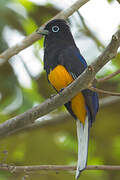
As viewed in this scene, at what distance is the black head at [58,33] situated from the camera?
17.4 ft

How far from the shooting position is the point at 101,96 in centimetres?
648

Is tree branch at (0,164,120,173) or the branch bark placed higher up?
the branch bark

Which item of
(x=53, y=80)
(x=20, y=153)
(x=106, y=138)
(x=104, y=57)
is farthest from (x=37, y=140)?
(x=104, y=57)

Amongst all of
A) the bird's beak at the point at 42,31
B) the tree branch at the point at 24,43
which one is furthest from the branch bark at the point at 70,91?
the bird's beak at the point at 42,31

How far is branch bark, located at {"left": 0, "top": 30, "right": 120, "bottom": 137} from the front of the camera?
3.17 m

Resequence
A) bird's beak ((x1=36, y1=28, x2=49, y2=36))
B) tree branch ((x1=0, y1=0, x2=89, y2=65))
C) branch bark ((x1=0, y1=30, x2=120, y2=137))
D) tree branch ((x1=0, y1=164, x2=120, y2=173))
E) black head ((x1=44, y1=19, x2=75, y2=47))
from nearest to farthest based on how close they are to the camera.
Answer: branch bark ((x1=0, y1=30, x2=120, y2=137)), tree branch ((x1=0, y1=164, x2=120, y2=173)), tree branch ((x1=0, y1=0, x2=89, y2=65)), bird's beak ((x1=36, y1=28, x2=49, y2=36)), black head ((x1=44, y1=19, x2=75, y2=47))

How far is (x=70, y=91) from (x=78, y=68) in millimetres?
1234

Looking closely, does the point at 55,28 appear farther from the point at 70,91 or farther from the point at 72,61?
the point at 70,91

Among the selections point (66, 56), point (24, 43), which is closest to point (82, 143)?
point (66, 56)

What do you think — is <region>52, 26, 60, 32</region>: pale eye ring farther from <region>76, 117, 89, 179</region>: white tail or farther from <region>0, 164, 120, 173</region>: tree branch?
<region>0, 164, 120, 173</region>: tree branch

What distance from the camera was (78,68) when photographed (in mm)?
4895

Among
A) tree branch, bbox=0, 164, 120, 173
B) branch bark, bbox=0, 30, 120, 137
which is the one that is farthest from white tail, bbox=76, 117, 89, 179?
branch bark, bbox=0, 30, 120, 137

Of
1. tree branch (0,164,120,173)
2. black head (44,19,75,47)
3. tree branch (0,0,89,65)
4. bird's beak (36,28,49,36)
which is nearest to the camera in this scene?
tree branch (0,164,120,173)

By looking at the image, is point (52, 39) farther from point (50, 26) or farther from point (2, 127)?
point (2, 127)
